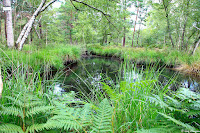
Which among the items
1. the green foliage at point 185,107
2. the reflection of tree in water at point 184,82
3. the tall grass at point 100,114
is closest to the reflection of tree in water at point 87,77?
the tall grass at point 100,114

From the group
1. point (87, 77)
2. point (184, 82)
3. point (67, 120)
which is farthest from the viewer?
point (87, 77)

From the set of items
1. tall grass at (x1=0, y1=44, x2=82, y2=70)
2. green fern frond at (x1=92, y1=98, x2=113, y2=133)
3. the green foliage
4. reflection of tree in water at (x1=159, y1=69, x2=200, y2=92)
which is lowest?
reflection of tree in water at (x1=159, y1=69, x2=200, y2=92)

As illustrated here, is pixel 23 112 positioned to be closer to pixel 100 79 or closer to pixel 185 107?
pixel 185 107

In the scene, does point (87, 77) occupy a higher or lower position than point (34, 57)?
lower

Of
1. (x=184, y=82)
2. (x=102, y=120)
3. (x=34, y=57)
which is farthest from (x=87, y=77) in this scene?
(x=102, y=120)

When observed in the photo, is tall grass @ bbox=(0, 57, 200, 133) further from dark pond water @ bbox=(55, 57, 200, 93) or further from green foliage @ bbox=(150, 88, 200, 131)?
dark pond water @ bbox=(55, 57, 200, 93)

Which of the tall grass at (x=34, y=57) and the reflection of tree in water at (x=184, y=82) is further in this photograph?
the reflection of tree in water at (x=184, y=82)

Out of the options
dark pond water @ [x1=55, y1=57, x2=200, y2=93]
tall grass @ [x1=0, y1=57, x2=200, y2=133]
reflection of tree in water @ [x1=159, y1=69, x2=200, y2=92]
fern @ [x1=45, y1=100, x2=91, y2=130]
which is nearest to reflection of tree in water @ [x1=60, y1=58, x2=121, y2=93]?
dark pond water @ [x1=55, y1=57, x2=200, y2=93]

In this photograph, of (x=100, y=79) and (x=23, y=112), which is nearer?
(x=23, y=112)

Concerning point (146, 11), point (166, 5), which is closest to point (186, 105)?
point (166, 5)

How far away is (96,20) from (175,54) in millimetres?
5370

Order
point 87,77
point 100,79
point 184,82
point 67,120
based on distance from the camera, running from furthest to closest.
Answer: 1. point 87,77
2. point 184,82
3. point 100,79
4. point 67,120

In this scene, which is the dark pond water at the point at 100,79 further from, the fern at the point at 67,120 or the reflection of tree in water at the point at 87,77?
the fern at the point at 67,120

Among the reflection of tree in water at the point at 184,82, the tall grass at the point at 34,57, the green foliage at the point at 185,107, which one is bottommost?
the reflection of tree in water at the point at 184,82
